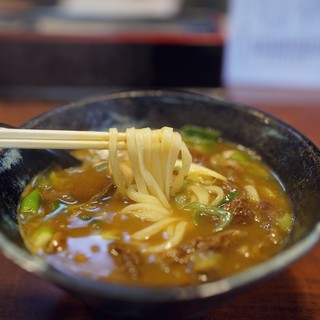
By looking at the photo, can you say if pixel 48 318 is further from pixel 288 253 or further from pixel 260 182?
pixel 260 182

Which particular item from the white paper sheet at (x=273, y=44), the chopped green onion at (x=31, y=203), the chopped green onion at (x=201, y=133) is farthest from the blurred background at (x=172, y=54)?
the chopped green onion at (x=31, y=203)

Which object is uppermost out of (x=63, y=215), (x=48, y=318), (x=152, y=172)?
(x=152, y=172)

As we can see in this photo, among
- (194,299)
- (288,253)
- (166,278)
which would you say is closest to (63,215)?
(166,278)

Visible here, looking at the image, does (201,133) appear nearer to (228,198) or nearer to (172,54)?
(228,198)

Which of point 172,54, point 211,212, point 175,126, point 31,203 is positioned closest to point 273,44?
point 172,54

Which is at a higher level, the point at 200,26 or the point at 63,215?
the point at 200,26
